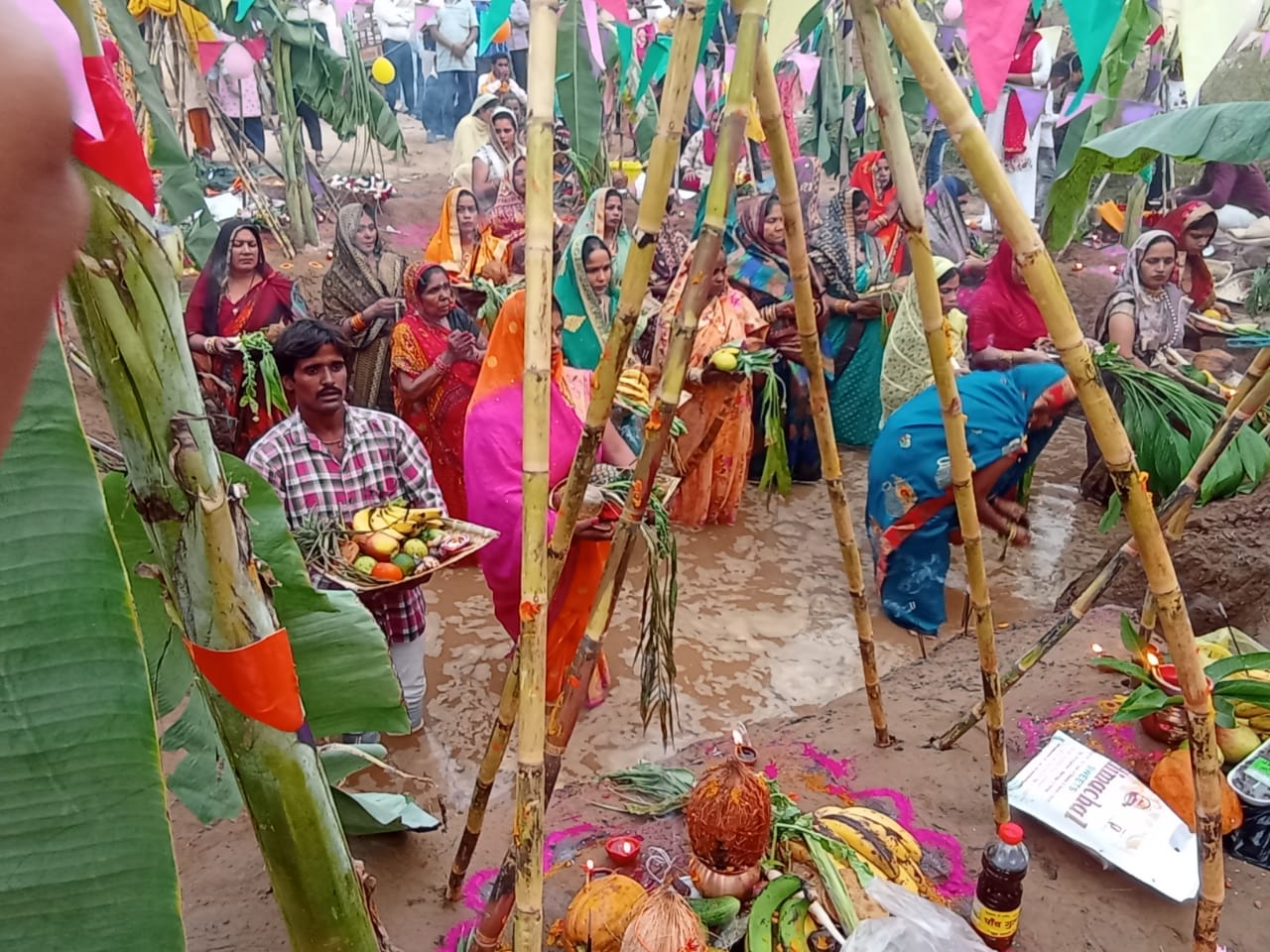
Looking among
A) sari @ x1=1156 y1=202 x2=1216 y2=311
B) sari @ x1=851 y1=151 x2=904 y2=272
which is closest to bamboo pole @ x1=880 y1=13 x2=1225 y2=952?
sari @ x1=1156 y1=202 x2=1216 y2=311

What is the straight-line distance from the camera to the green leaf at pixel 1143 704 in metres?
2.67

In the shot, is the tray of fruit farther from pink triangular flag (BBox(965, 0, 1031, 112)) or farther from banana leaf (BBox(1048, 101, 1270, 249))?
pink triangular flag (BBox(965, 0, 1031, 112))

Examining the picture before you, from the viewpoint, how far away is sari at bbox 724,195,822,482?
591 centimetres

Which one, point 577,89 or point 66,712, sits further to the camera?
point 577,89

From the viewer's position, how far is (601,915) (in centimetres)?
201

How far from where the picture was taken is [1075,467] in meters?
6.51

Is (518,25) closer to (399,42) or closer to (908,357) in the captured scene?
(399,42)

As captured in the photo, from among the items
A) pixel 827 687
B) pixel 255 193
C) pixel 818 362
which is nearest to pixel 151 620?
pixel 818 362

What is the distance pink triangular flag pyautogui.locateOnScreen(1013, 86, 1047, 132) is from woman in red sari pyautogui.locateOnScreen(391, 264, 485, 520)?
6.68 m

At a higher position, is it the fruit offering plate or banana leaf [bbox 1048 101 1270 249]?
banana leaf [bbox 1048 101 1270 249]

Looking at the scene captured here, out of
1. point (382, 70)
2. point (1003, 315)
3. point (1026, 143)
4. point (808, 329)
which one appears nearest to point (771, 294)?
point (1003, 315)

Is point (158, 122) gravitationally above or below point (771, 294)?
above

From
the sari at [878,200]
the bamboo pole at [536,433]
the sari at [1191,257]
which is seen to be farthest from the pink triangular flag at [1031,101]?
the bamboo pole at [536,433]

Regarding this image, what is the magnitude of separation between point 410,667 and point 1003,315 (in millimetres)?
4242
